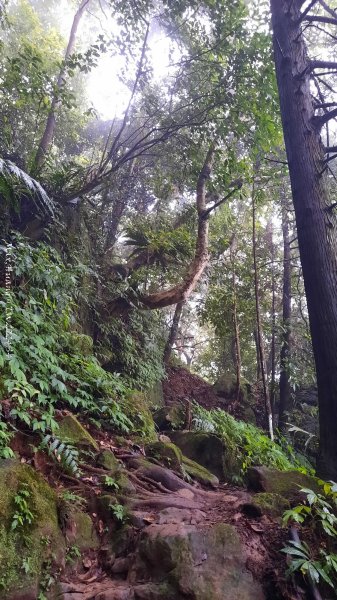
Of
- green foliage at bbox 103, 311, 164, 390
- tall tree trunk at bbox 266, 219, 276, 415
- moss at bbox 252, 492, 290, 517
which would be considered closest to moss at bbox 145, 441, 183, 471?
moss at bbox 252, 492, 290, 517

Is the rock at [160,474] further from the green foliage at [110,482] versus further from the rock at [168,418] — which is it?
the rock at [168,418]

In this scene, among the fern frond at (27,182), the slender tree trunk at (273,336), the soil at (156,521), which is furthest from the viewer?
the slender tree trunk at (273,336)

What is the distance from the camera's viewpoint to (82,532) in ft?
10.4

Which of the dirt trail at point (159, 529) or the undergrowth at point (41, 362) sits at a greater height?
the undergrowth at point (41, 362)

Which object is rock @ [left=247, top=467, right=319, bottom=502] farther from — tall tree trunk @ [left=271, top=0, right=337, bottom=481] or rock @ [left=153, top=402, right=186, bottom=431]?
rock @ [left=153, top=402, right=186, bottom=431]

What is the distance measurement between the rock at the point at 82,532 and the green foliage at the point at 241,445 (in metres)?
2.87

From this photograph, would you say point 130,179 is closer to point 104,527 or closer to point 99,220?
point 99,220

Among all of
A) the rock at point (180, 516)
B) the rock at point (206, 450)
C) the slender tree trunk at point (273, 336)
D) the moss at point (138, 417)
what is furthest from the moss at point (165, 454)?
the slender tree trunk at point (273, 336)

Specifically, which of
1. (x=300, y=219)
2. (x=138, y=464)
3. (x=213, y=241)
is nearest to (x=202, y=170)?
(x=213, y=241)

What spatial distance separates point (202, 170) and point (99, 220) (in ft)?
9.92

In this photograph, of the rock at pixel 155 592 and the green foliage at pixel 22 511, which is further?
the green foliage at pixel 22 511

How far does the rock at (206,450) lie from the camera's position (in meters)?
5.57

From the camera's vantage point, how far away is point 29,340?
460 cm

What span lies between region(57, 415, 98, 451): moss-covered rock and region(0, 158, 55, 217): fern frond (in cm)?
426
